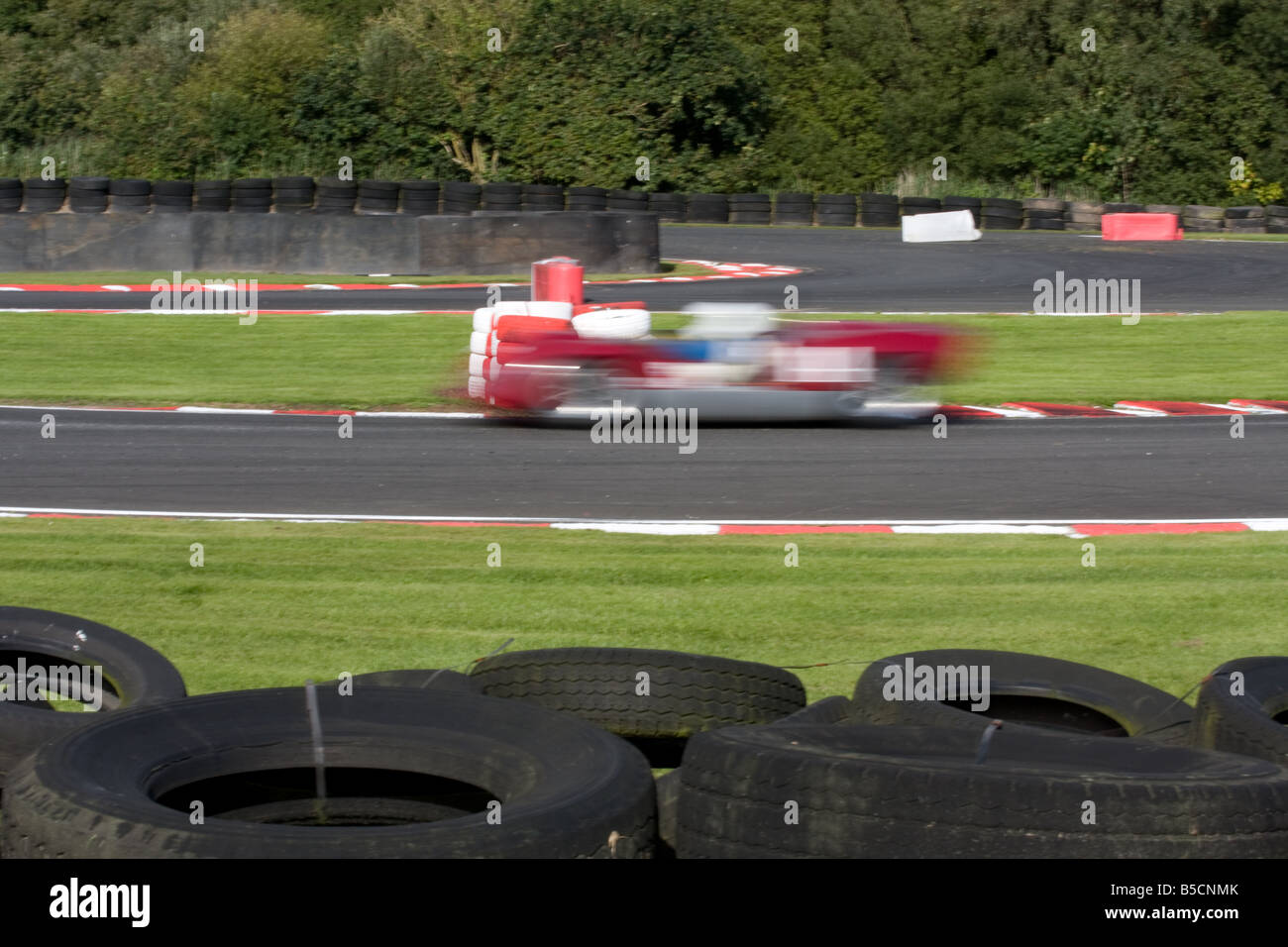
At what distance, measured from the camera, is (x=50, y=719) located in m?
4.07

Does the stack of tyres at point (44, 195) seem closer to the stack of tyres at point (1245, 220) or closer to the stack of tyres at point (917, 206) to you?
the stack of tyres at point (917, 206)

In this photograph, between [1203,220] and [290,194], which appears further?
[1203,220]

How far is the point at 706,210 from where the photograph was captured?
33719mm

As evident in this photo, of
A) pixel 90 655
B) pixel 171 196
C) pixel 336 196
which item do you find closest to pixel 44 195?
pixel 171 196

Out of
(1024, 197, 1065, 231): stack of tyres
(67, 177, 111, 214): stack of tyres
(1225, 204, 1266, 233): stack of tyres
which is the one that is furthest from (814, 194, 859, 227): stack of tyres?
(67, 177, 111, 214): stack of tyres

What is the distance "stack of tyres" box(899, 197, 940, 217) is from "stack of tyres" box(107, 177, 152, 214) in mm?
15496

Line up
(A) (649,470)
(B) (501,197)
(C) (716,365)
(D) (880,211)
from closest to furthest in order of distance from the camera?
1. (A) (649,470)
2. (C) (716,365)
3. (B) (501,197)
4. (D) (880,211)

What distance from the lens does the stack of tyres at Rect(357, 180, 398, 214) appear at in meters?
29.5

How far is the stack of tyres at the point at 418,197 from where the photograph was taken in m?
29.9

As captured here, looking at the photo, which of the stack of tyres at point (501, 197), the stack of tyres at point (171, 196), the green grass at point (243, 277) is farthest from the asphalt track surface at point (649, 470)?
the stack of tyres at point (501, 197)

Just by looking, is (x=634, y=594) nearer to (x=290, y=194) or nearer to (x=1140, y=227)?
(x=290, y=194)

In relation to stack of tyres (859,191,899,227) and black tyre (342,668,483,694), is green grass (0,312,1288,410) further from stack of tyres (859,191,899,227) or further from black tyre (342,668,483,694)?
stack of tyres (859,191,899,227)

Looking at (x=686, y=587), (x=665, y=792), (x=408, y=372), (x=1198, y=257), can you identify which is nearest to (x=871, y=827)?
(x=665, y=792)

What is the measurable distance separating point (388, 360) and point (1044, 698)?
11723 millimetres
